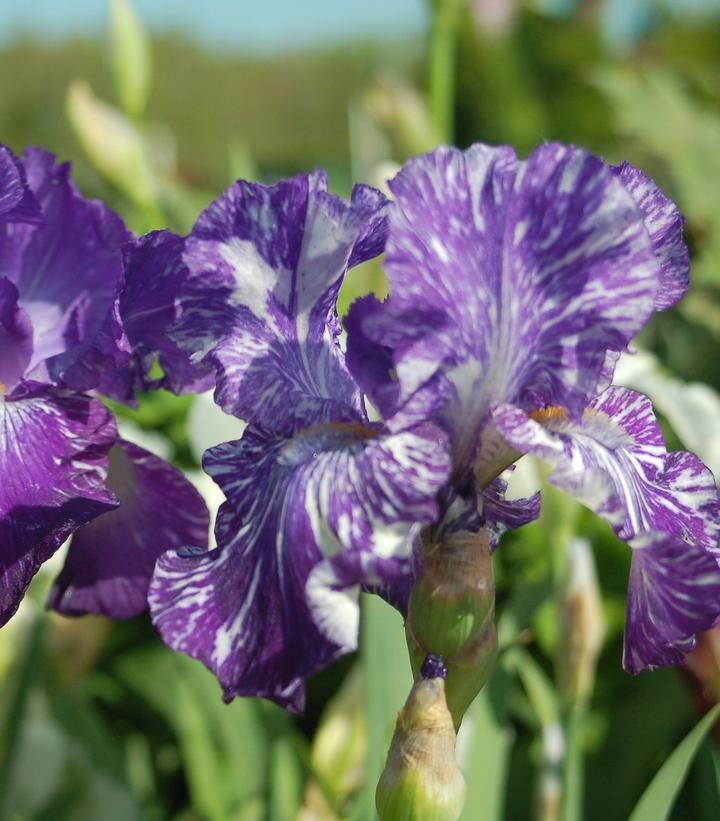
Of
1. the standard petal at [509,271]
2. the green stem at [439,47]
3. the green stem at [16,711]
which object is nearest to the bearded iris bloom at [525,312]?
the standard petal at [509,271]

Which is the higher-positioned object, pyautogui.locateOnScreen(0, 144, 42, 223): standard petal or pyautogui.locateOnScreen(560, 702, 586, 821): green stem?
pyautogui.locateOnScreen(0, 144, 42, 223): standard petal

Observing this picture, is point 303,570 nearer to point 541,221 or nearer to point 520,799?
point 541,221

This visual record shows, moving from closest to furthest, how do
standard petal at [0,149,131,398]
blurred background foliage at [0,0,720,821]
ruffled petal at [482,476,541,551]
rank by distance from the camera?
1. ruffled petal at [482,476,541,551]
2. standard petal at [0,149,131,398]
3. blurred background foliage at [0,0,720,821]

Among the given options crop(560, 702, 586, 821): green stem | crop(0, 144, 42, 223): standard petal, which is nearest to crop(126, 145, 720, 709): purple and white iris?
crop(0, 144, 42, 223): standard petal

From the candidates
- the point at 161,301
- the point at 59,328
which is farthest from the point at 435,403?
the point at 59,328

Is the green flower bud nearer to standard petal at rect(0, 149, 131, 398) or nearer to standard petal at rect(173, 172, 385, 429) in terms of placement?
standard petal at rect(173, 172, 385, 429)

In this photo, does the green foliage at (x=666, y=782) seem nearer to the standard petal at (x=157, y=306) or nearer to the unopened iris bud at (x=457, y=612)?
the unopened iris bud at (x=457, y=612)
